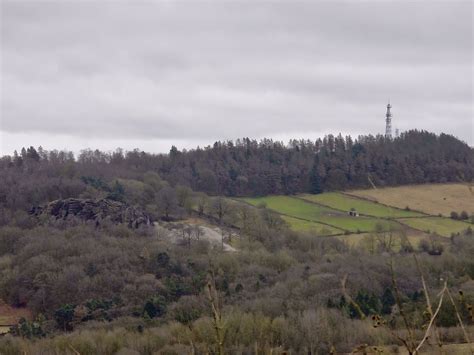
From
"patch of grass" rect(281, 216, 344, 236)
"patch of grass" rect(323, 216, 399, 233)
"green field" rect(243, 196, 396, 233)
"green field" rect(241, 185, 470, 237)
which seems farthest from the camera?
"green field" rect(243, 196, 396, 233)

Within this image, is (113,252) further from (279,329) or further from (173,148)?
(173,148)

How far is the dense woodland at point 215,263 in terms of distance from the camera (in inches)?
1458

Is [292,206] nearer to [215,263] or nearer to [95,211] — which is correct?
[95,211]

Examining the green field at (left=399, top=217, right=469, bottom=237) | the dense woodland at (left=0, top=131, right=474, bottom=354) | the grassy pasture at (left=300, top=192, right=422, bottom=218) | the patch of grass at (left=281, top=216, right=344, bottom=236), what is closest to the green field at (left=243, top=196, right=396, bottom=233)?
the patch of grass at (left=281, top=216, right=344, bottom=236)

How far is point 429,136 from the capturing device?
4823 inches

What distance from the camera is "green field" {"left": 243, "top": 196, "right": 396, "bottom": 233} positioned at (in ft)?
239

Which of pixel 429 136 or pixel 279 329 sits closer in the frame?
pixel 279 329

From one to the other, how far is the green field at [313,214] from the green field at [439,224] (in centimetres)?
304

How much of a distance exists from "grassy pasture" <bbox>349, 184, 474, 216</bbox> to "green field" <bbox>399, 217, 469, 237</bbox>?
2.73 meters

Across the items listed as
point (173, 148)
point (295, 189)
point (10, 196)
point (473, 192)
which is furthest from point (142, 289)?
point (173, 148)

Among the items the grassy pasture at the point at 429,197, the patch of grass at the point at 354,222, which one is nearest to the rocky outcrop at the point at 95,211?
the patch of grass at the point at 354,222

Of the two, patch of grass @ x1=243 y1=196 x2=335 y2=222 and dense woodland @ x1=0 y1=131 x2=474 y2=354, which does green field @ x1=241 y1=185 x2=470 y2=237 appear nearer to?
patch of grass @ x1=243 y1=196 x2=335 y2=222

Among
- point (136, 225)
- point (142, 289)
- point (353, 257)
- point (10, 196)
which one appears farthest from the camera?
point (10, 196)

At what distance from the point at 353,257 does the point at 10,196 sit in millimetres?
45944
